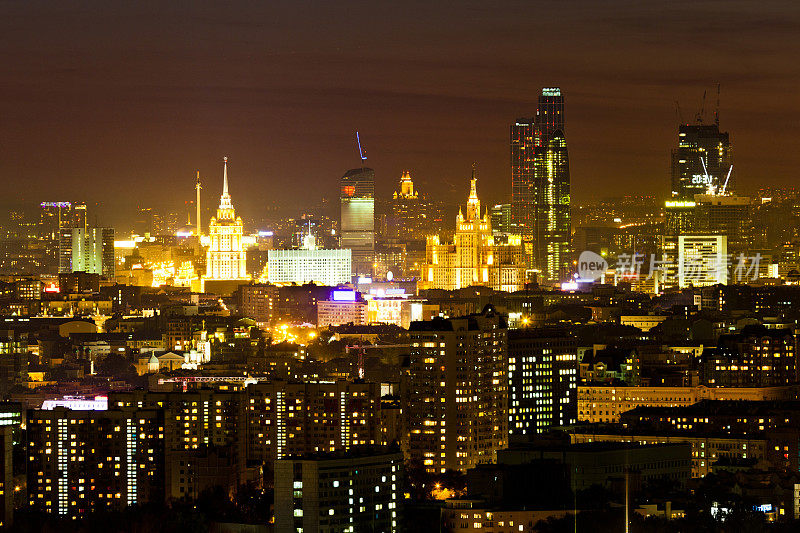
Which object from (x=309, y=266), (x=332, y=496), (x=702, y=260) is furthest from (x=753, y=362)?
(x=309, y=266)

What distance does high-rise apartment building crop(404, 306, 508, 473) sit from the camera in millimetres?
40000

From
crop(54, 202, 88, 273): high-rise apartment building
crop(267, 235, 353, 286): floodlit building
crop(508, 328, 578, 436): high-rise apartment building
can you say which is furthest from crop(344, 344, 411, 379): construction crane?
crop(54, 202, 88, 273): high-rise apartment building

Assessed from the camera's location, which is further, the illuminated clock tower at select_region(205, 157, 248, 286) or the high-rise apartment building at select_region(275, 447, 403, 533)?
the illuminated clock tower at select_region(205, 157, 248, 286)

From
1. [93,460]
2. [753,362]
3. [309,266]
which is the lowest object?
[93,460]

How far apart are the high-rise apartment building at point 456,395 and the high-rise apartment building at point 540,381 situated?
117cm

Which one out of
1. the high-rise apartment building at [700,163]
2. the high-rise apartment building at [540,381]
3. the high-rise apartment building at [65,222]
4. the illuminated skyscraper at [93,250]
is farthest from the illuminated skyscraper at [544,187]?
the high-rise apartment building at [540,381]

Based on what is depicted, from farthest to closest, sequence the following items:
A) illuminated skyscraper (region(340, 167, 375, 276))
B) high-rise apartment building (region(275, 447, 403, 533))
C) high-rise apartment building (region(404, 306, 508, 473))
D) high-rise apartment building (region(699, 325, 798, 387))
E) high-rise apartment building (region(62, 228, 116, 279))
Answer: illuminated skyscraper (region(340, 167, 375, 276)) < high-rise apartment building (region(62, 228, 116, 279)) < high-rise apartment building (region(699, 325, 798, 387)) < high-rise apartment building (region(404, 306, 508, 473)) < high-rise apartment building (region(275, 447, 403, 533))

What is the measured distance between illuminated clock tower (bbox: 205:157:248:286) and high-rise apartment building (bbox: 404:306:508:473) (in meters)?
50.0

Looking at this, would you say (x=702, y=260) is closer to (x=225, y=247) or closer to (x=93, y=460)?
(x=225, y=247)

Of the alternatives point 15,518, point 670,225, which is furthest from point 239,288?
point 15,518

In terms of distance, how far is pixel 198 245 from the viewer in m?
97.1

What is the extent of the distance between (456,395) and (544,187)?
174 feet

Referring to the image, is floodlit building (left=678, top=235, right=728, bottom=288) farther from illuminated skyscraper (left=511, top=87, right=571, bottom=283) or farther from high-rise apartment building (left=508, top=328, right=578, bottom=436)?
high-rise apartment building (left=508, top=328, right=578, bottom=436)

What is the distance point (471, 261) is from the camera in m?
86.4
